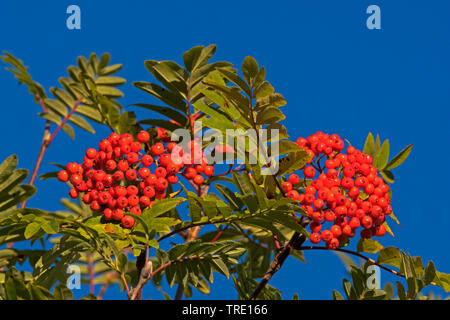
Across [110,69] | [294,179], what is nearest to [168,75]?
[294,179]

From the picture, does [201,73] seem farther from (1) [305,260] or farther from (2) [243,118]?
(1) [305,260]

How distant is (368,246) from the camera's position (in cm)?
355

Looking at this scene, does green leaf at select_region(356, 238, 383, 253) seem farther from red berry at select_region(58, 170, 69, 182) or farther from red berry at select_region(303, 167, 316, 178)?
red berry at select_region(58, 170, 69, 182)

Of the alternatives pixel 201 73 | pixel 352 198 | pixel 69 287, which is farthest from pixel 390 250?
pixel 69 287

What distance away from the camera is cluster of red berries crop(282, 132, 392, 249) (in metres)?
3.30

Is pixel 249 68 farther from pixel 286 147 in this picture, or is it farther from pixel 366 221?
pixel 366 221

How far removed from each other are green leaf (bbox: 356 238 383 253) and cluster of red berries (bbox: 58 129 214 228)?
3.09 feet

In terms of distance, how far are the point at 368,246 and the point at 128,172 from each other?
141cm

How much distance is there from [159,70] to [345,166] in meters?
1.19

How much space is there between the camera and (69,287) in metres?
3.42

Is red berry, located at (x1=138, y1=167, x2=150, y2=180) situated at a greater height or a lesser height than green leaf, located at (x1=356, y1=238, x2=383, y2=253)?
greater

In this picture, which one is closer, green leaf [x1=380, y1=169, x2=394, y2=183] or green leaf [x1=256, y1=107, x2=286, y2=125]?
green leaf [x1=256, y1=107, x2=286, y2=125]

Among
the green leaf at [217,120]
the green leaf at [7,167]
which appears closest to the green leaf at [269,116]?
the green leaf at [217,120]

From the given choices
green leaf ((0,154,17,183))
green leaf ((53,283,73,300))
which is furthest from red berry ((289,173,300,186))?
green leaf ((0,154,17,183))
